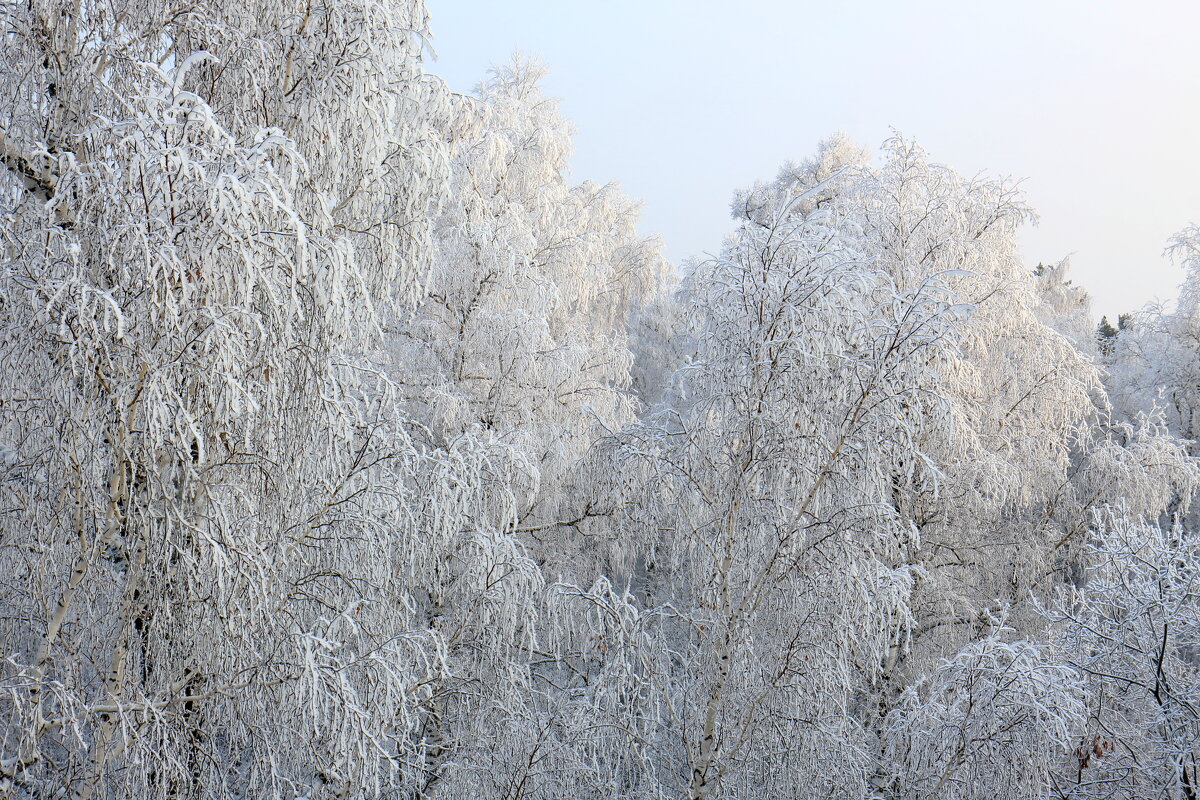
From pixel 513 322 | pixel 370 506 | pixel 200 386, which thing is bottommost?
pixel 370 506

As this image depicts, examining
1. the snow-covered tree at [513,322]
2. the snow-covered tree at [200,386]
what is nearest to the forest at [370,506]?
the snow-covered tree at [200,386]

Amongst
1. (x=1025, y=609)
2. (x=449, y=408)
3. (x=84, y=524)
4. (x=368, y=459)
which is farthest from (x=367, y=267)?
(x=1025, y=609)

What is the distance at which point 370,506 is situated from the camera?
4836 millimetres

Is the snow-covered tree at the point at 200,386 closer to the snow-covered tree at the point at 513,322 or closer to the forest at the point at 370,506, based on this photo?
the forest at the point at 370,506

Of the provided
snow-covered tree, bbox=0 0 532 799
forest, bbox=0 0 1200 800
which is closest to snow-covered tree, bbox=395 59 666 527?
forest, bbox=0 0 1200 800

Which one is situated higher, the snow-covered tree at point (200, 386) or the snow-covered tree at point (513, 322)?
the snow-covered tree at point (513, 322)

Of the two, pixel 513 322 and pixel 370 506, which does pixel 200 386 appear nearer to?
pixel 370 506

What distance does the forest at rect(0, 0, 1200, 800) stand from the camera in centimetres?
311

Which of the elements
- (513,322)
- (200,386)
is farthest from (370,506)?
(513,322)

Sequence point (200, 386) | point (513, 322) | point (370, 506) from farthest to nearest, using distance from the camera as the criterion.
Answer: point (513, 322), point (370, 506), point (200, 386)

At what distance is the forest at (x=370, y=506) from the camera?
3.11 m

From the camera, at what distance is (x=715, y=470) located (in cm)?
486

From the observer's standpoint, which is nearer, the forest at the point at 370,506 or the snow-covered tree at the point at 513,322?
the forest at the point at 370,506

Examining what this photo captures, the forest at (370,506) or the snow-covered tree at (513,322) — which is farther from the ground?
the snow-covered tree at (513,322)
